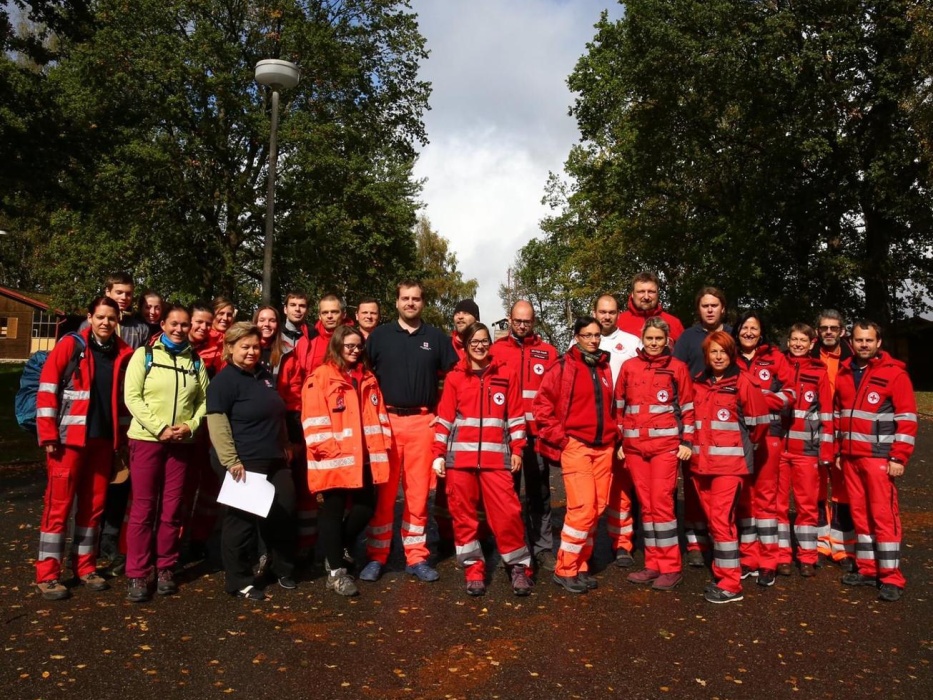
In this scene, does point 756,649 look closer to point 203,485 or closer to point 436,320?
point 203,485

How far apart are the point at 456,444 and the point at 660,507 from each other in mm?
1616

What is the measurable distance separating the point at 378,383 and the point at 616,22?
25396 mm

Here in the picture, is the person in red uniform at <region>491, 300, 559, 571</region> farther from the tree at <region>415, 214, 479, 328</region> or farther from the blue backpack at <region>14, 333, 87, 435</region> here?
the tree at <region>415, 214, 479, 328</region>

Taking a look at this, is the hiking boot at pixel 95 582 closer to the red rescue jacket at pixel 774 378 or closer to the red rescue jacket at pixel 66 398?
the red rescue jacket at pixel 66 398

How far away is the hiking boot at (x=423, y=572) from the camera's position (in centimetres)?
621

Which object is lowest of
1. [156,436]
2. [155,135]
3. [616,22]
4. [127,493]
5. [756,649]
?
[756,649]

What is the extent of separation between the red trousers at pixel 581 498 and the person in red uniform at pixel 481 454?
33 centimetres

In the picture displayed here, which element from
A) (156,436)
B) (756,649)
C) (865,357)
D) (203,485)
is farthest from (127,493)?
(865,357)

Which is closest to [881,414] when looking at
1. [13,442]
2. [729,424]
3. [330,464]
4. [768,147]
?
[729,424]

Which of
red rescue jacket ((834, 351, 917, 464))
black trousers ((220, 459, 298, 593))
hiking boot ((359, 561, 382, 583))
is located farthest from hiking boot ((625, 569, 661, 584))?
black trousers ((220, 459, 298, 593))

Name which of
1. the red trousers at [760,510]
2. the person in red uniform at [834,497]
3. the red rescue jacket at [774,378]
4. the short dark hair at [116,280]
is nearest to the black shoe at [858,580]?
the person in red uniform at [834,497]

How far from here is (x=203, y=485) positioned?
6781 mm

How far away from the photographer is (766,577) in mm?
6203

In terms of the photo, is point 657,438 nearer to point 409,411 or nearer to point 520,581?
point 520,581
